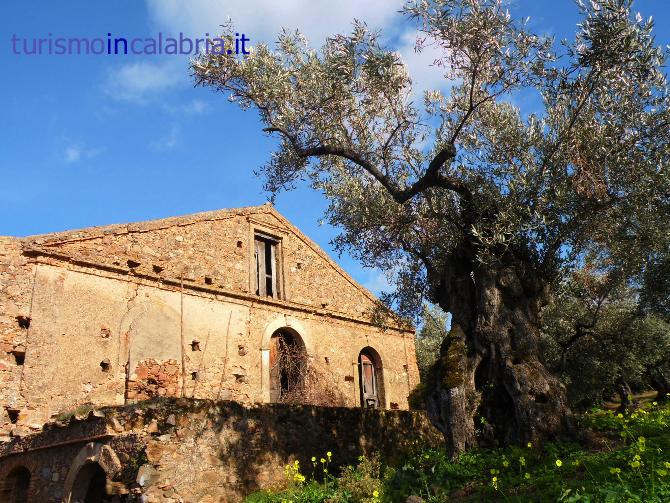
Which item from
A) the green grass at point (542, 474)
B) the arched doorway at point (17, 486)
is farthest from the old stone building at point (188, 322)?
the green grass at point (542, 474)

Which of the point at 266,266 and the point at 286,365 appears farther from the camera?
the point at 266,266

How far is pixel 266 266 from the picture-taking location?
711 inches

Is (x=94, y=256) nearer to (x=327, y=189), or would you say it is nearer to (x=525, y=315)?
(x=327, y=189)

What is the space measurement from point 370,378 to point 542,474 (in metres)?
12.4

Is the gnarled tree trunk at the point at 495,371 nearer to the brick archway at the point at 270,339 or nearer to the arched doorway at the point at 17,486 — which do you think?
the brick archway at the point at 270,339

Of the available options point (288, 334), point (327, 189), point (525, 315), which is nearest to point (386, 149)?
point (327, 189)

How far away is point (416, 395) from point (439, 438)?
512 cm

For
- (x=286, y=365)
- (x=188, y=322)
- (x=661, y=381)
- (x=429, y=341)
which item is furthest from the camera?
(x=429, y=341)

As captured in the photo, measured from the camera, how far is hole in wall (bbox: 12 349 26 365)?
37.2ft

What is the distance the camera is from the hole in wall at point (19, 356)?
37.2 feet

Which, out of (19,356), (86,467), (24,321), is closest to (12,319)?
(24,321)

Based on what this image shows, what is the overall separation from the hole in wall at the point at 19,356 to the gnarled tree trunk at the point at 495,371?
857 centimetres

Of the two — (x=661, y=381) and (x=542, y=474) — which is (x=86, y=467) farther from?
(x=661, y=381)

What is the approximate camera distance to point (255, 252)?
57.8 feet
